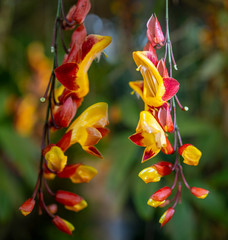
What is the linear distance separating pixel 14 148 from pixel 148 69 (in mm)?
678

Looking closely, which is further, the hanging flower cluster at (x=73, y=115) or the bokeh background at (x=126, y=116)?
the bokeh background at (x=126, y=116)

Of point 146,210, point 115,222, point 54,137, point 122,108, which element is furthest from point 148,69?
point 115,222

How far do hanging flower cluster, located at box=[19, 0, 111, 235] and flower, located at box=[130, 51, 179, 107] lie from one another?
1.7 inches

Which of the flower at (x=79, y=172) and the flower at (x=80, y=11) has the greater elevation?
the flower at (x=80, y=11)

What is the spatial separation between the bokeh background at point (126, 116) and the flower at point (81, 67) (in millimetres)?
276

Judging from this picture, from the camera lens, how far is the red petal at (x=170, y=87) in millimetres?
260

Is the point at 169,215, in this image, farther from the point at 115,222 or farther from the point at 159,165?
the point at 115,222

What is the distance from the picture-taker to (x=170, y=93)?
26 centimetres

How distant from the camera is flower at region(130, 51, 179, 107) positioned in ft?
0.86

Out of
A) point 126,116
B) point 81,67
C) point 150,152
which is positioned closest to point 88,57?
point 81,67

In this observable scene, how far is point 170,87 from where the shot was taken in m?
0.26

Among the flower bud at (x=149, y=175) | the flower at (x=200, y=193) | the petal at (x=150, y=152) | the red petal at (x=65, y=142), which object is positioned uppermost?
the petal at (x=150, y=152)

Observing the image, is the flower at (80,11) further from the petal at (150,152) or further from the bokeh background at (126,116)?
the bokeh background at (126,116)

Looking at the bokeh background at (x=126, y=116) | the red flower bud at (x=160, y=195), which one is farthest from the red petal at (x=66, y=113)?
the bokeh background at (x=126, y=116)
